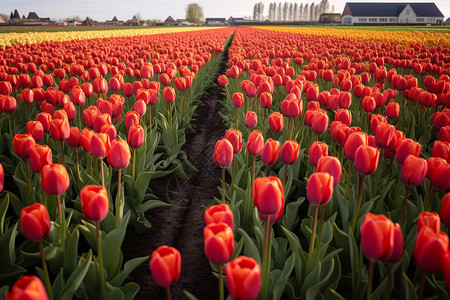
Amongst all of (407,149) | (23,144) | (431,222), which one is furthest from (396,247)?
(23,144)

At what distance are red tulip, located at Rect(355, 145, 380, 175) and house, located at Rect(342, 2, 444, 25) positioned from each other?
8664cm

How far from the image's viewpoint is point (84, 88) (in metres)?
3.73

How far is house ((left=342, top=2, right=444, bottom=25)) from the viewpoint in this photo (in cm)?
7938

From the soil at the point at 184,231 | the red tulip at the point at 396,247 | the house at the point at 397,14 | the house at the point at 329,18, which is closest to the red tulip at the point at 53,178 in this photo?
the soil at the point at 184,231

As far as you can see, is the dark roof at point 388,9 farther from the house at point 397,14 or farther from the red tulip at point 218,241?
the red tulip at point 218,241

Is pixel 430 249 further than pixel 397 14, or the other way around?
pixel 397 14

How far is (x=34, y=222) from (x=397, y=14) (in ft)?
307

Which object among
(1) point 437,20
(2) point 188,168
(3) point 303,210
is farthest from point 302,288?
(1) point 437,20

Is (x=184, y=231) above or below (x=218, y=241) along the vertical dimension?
below

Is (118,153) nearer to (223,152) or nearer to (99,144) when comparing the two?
(99,144)

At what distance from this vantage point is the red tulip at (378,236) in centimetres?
113

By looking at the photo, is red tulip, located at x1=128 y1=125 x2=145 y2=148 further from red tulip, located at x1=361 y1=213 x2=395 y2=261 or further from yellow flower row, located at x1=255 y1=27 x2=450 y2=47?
yellow flower row, located at x1=255 y1=27 x2=450 y2=47

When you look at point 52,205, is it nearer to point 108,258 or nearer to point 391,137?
point 108,258

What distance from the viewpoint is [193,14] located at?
126 metres
